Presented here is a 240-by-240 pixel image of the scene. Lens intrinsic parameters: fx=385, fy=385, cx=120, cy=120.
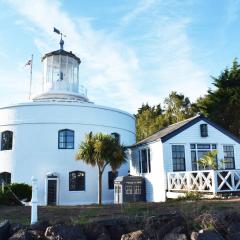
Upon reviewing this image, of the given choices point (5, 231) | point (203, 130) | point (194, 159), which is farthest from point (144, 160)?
point (5, 231)

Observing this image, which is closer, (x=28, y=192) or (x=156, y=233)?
(x=156, y=233)

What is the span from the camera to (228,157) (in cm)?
2238

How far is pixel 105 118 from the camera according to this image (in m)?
29.2

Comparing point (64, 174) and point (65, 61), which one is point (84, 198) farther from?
point (65, 61)

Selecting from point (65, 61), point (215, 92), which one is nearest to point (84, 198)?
point (65, 61)

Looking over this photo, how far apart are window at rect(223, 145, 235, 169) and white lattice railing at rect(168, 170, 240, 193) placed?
2.61 metres

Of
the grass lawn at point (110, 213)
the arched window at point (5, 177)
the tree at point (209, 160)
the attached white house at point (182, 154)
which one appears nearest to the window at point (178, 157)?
the attached white house at point (182, 154)

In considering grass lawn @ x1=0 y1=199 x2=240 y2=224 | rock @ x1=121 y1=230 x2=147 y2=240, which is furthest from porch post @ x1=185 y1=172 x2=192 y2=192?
rock @ x1=121 y1=230 x2=147 y2=240

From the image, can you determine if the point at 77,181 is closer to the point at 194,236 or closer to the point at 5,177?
the point at 5,177

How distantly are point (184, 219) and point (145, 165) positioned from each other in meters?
15.9

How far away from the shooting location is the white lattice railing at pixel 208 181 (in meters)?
17.9

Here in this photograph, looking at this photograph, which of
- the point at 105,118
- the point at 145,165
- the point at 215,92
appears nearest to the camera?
the point at 145,165

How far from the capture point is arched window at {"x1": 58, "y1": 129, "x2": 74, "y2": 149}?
91.0ft

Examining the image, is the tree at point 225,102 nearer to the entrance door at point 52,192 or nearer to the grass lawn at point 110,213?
the entrance door at point 52,192
